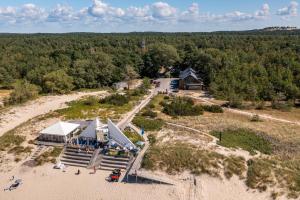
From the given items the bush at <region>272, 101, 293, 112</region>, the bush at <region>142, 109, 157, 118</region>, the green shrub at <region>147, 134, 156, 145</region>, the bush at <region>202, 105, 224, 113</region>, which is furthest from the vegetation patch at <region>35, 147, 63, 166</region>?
the bush at <region>272, 101, 293, 112</region>

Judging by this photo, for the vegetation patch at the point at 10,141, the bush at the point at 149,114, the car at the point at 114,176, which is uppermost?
the bush at the point at 149,114

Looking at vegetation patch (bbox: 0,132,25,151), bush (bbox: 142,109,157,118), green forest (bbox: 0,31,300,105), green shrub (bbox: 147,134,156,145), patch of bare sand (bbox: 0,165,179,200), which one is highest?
green forest (bbox: 0,31,300,105)

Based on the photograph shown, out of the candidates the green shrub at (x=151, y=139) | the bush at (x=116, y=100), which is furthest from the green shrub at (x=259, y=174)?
the bush at (x=116, y=100)

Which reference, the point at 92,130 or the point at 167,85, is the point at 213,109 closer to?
the point at 92,130

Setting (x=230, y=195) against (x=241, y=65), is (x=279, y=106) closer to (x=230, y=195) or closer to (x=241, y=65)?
(x=241, y=65)

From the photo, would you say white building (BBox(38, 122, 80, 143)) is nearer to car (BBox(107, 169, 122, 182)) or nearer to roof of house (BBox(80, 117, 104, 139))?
roof of house (BBox(80, 117, 104, 139))

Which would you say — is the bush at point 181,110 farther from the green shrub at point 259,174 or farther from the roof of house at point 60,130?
the green shrub at point 259,174

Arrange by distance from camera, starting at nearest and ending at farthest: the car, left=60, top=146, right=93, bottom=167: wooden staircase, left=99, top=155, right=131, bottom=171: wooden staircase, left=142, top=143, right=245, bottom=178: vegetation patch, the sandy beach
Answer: the sandy beach
the car
left=142, top=143, right=245, bottom=178: vegetation patch
left=99, top=155, right=131, bottom=171: wooden staircase
left=60, top=146, right=93, bottom=167: wooden staircase
